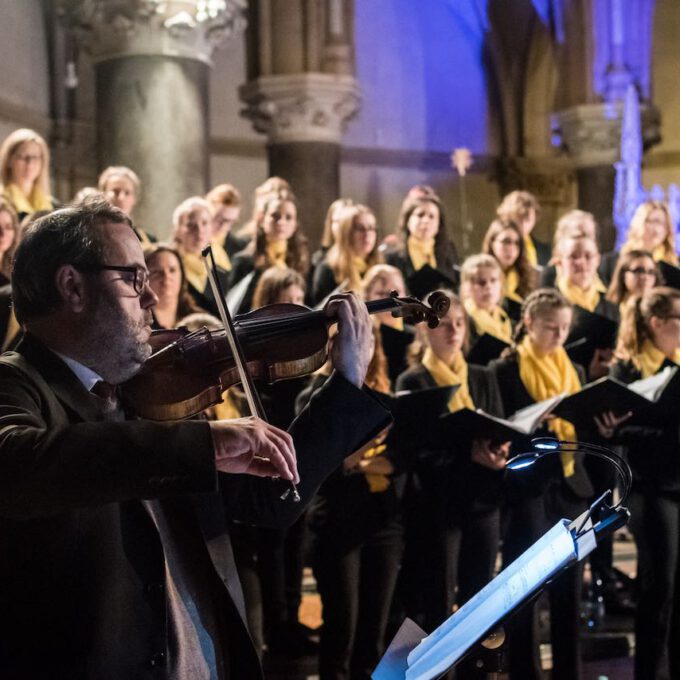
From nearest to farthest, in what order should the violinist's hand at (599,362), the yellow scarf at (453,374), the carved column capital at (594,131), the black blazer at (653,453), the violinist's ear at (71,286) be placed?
the violinist's ear at (71,286) → the black blazer at (653,453) → the yellow scarf at (453,374) → the violinist's hand at (599,362) → the carved column capital at (594,131)

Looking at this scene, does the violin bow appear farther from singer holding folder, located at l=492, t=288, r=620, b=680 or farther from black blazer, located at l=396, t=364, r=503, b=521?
black blazer, located at l=396, t=364, r=503, b=521

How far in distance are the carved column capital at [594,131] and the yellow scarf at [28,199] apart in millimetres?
7742

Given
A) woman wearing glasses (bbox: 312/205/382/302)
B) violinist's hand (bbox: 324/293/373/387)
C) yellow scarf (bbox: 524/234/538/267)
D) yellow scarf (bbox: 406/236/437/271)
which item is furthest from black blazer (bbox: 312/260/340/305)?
violinist's hand (bbox: 324/293/373/387)

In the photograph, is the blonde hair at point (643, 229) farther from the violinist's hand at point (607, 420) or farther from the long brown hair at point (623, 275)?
the violinist's hand at point (607, 420)

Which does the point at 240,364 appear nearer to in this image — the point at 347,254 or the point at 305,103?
the point at 347,254

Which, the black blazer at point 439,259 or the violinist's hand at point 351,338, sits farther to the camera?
the black blazer at point 439,259

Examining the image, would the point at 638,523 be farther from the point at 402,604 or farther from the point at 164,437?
the point at 164,437

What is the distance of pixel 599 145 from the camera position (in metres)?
12.0

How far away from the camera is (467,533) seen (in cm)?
440

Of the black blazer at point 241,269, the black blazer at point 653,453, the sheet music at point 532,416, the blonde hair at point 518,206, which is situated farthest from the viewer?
the blonde hair at point 518,206

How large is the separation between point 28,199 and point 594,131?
7874 millimetres

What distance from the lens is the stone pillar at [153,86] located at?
6.70m

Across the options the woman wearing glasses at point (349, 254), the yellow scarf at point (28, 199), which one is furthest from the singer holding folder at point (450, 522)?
the yellow scarf at point (28, 199)

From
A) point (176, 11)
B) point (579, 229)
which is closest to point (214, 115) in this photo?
point (176, 11)
